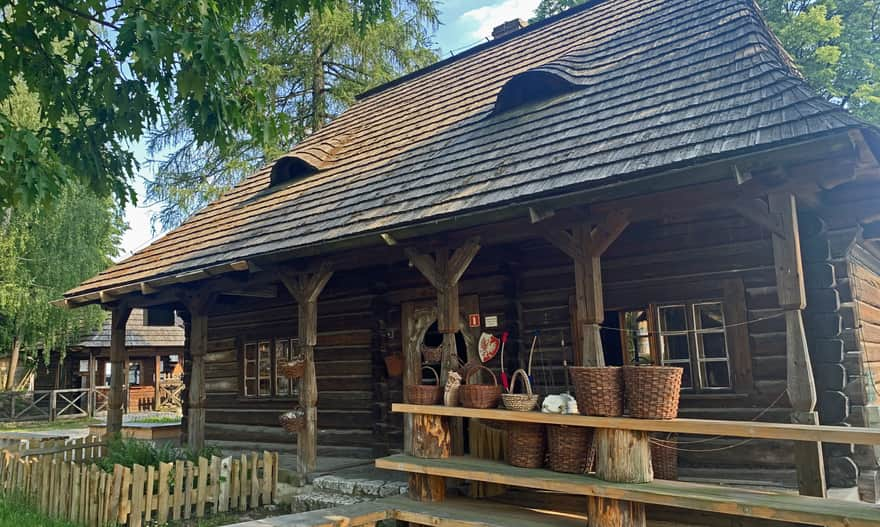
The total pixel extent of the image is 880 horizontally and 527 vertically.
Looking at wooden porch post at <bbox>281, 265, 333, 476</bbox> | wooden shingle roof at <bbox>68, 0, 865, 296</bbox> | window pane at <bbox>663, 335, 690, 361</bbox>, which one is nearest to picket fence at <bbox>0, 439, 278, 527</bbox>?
wooden porch post at <bbox>281, 265, 333, 476</bbox>

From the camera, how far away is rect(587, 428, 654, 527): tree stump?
15.7 ft

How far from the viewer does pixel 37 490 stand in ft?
26.8

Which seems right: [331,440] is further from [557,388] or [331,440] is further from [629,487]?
[629,487]

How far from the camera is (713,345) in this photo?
691cm

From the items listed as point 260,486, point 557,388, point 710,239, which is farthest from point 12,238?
point 710,239

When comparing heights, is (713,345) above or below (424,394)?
above

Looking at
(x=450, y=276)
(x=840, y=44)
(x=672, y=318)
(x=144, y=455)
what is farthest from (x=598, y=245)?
(x=840, y=44)

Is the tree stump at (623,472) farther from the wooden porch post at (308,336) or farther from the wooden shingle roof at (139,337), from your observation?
the wooden shingle roof at (139,337)

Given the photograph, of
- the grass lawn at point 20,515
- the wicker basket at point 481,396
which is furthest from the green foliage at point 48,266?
the wicker basket at point 481,396

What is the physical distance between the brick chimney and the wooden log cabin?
1371mm

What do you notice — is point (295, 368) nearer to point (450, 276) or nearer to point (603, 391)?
point (450, 276)

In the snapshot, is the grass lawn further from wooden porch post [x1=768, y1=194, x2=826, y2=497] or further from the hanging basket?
wooden porch post [x1=768, y1=194, x2=826, y2=497]

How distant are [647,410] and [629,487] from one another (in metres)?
0.56

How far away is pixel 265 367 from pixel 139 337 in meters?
17.6
